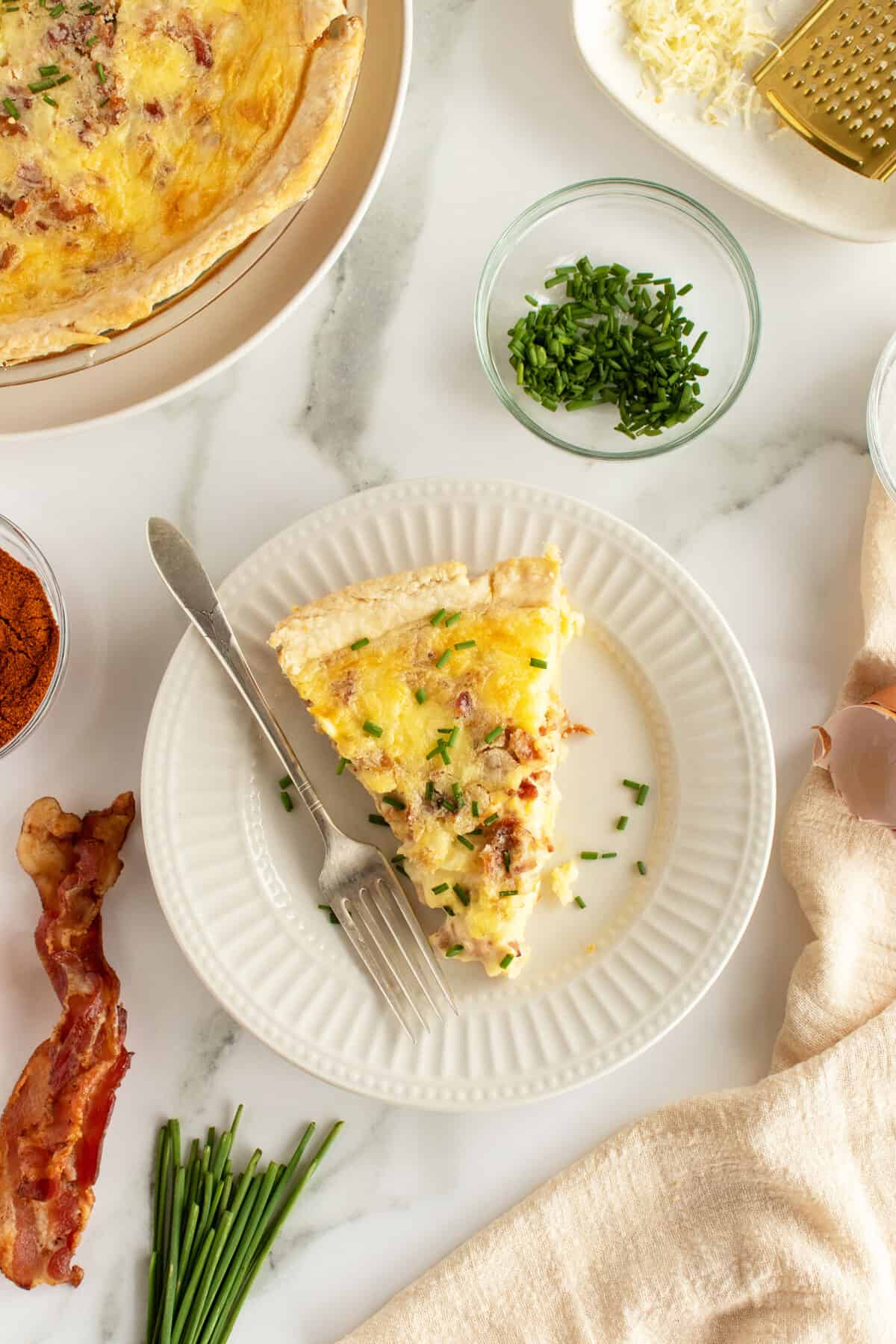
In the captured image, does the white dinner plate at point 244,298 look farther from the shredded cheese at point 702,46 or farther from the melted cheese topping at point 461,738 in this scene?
the melted cheese topping at point 461,738

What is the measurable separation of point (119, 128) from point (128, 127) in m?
0.02

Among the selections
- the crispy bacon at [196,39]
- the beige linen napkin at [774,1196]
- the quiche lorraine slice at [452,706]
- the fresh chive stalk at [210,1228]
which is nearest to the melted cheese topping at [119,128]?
the crispy bacon at [196,39]

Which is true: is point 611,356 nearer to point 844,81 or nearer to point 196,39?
point 844,81

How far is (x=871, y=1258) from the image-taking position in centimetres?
286

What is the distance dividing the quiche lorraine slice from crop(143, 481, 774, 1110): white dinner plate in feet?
0.64

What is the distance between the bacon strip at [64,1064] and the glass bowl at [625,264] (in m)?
1.51

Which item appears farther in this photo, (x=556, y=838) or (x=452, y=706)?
(x=556, y=838)

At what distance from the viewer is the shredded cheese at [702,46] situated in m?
2.79

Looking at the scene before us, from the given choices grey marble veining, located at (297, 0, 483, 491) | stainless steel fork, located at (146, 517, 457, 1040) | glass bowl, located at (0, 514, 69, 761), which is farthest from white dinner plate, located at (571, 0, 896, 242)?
glass bowl, located at (0, 514, 69, 761)

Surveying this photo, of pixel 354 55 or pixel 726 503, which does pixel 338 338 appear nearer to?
pixel 354 55

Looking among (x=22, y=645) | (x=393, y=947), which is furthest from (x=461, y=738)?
(x=22, y=645)

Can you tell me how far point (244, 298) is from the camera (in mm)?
2666

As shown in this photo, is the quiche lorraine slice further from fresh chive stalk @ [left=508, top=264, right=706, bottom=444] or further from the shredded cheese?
the shredded cheese

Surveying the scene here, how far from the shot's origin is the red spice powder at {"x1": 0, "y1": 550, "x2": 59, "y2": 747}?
2.76 m
